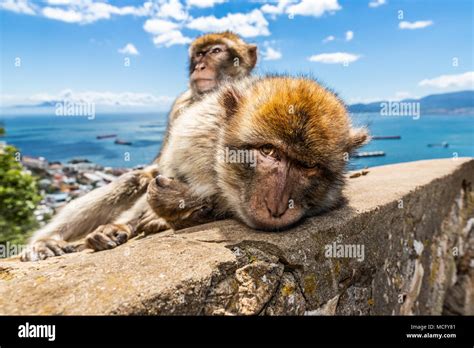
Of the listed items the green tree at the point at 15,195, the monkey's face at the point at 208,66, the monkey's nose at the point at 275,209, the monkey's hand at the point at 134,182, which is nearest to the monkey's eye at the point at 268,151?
the monkey's nose at the point at 275,209

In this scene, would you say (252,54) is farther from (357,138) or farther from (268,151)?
(268,151)

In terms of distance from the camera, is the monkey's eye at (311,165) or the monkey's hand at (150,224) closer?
the monkey's eye at (311,165)

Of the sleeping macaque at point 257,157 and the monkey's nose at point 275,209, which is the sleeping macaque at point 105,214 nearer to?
the sleeping macaque at point 257,157

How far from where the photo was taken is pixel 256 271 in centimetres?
207

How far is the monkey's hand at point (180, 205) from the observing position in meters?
2.98

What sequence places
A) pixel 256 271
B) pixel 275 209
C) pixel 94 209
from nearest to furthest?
1. pixel 256 271
2. pixel 275 209
3. pixel 94 209

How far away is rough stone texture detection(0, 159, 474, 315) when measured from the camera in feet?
5.43

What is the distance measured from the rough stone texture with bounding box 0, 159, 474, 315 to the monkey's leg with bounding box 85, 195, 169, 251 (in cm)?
64

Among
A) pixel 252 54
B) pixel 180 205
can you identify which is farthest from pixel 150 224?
pixel 252 54

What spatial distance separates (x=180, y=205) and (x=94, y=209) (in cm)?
145

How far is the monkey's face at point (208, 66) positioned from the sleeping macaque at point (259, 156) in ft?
6.43

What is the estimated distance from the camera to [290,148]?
239cm
